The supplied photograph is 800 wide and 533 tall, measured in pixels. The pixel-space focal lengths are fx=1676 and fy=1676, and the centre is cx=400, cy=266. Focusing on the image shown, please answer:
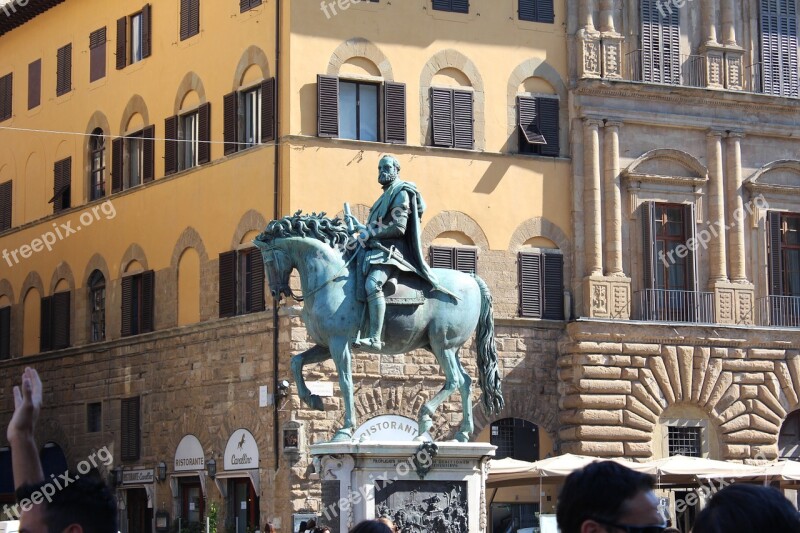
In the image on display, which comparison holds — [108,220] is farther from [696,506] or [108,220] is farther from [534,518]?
[696,506]

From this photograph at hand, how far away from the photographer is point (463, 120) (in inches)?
1339

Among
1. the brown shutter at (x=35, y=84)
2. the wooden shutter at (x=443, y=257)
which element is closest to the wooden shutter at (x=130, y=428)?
the wooden shutter at (x=443, y=257)

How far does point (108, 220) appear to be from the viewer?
3838cm

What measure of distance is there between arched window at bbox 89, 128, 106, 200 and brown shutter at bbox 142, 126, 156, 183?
1.95 metres

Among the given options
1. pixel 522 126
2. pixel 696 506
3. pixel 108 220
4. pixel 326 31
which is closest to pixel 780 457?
pixel 696 506

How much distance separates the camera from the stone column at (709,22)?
35.9 metres

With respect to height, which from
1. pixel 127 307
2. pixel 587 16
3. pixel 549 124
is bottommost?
pixel 127 307

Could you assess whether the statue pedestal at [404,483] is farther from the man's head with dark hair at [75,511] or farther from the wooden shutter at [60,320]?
the wooden shutter at [60,320]

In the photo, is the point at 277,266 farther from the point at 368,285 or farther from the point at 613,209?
the point at 613,209

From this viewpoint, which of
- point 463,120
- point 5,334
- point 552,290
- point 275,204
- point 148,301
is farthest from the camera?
point 5,334

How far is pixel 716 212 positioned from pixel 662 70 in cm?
321

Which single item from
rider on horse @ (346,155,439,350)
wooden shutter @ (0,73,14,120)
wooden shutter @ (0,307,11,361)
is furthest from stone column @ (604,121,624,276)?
wooden shutter @ (0,73,14,120)

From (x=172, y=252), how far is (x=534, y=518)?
31.5 ft

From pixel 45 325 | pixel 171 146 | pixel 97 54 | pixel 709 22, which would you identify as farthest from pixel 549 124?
pixel 45 325
